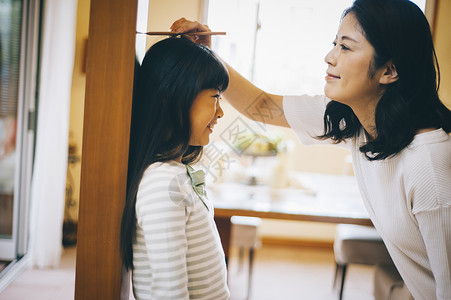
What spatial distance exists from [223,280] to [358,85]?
60cm

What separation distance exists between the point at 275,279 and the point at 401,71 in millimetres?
2096

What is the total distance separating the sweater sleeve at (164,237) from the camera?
714 mm

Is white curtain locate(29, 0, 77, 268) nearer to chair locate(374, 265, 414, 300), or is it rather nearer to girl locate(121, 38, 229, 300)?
girl locate(121, 38, 229, 300)

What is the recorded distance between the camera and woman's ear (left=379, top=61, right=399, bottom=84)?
91 cm

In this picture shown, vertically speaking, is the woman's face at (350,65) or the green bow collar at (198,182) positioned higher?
the woman's face at (350,65)

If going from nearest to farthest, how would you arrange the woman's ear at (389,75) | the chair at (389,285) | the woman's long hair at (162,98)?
1. the woman's long hair at (162,98)
2. the woman's ear at (389,75)
3. the chair at (389,285)

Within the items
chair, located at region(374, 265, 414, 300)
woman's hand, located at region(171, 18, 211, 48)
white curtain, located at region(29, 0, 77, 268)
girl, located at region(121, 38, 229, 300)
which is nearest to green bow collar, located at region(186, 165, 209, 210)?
girl, located at region(121, 38, 229, 300)

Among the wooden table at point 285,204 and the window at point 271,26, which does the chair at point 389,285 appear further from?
the window at point 271,26

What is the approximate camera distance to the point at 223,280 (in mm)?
884

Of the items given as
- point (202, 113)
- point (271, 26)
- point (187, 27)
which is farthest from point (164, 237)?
point (271, 26)

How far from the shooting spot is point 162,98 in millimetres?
791

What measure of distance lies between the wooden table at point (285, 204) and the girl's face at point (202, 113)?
111 centimetres

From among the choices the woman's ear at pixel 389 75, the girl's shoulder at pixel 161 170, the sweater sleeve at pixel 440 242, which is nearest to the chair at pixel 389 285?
the sweater sleeve at pixel 440 242

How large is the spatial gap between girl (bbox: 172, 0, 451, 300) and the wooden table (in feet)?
3.05
